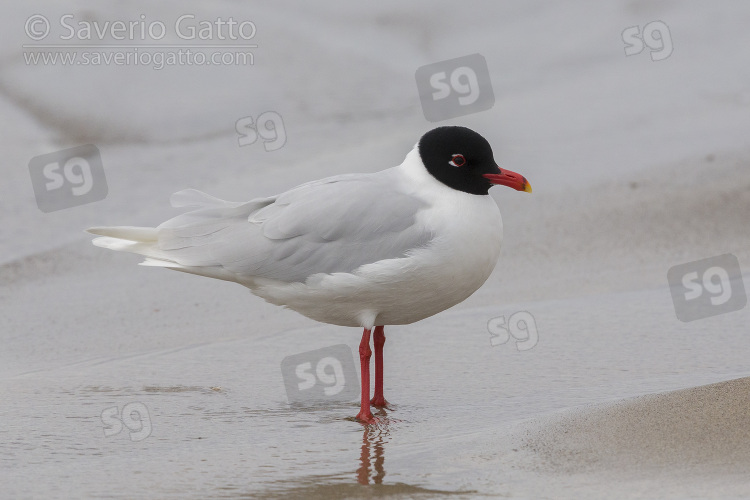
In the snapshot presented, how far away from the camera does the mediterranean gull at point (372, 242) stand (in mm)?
4887

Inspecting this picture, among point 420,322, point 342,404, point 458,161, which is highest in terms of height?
point 458,161

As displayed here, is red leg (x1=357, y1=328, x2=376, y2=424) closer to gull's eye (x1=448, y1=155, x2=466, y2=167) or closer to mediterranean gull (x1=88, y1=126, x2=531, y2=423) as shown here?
mediterranean gull (x1=88, y1=126, x2=531, y2=423)

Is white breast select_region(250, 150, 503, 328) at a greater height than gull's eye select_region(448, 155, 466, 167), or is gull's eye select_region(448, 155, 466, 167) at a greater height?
gull's eye select_region(448, 155, 466, 167)

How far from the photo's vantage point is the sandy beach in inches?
163

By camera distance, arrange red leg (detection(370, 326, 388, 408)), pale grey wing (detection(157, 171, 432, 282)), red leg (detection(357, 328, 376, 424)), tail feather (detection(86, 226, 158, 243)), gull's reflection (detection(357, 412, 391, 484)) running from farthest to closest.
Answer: tail feather (detection(86, 226, 158, 243))
red leg (detection(370, 326, 388, 408))
pale grey wing (detection(157, 171, 432, 282))
red leg (detection(357, 328, 376, 424))
gull's reflection (detection(357, 412, 391, 484))

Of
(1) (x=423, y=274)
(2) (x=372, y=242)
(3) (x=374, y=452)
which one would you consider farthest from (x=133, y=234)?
(3) (x=374, y=452)

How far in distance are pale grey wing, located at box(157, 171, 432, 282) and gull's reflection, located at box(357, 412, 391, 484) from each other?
0.71m

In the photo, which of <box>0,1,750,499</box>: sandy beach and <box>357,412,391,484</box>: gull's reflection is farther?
<box>0,1,750,499</box>: sandy beach

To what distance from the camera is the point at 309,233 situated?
5.11 m

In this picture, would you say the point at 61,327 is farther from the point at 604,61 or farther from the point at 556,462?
the point at 604,61

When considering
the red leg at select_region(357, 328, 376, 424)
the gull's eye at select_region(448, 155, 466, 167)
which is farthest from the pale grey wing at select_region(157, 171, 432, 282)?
the red leg at select_region(357, 328, 376, 424)

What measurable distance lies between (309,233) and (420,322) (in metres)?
1.34

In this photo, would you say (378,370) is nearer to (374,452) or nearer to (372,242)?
(372,242)

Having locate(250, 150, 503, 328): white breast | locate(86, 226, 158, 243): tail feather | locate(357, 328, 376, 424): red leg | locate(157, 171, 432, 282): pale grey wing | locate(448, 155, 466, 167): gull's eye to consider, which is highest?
locate(86, 226, 158, 243): tail feather
